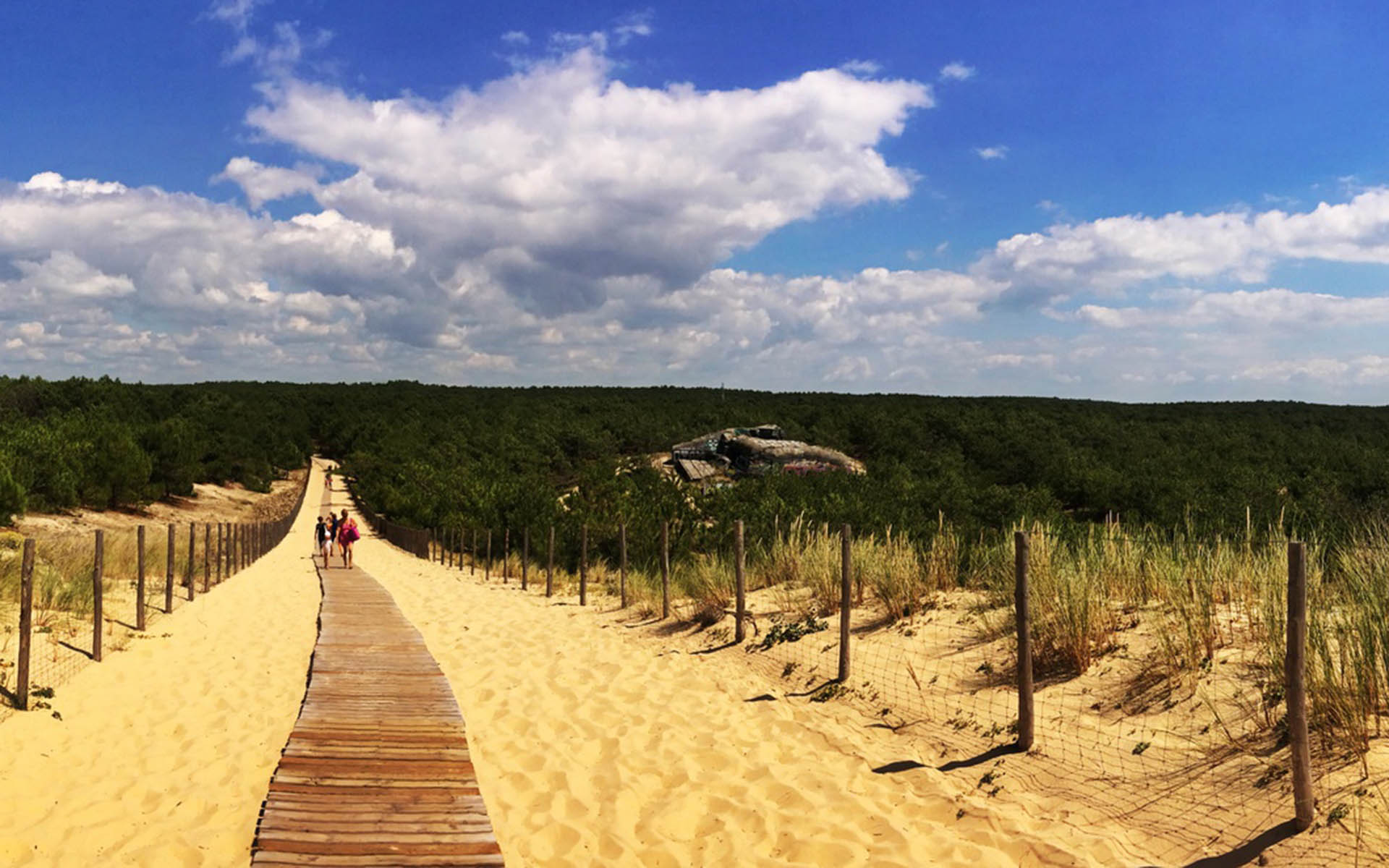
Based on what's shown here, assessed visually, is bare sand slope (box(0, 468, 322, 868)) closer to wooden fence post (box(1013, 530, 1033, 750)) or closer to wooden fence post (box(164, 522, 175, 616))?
wooden fence post (box(164, 522, 175, 616))

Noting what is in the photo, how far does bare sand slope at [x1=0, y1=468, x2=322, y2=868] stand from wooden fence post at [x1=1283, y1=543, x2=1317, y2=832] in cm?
586

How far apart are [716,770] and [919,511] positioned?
17.3m

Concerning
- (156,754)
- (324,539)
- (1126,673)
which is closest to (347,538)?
(324,539)

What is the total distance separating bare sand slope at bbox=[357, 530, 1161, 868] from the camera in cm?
503

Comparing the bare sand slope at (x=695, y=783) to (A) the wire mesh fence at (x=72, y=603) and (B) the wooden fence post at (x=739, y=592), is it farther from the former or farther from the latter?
(A) the wire mesh fence at (x=72, y=603)

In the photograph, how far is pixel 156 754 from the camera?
6848mm

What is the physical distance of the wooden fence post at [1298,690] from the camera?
4543 millimetres

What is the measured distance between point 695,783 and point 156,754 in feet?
14.3

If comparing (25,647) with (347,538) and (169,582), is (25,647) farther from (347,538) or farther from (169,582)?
(347,538)

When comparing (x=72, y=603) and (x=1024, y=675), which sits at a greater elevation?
(x=1024, y=675)

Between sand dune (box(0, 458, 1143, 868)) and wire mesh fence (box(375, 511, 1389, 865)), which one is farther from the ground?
wire mesh fence (box(375, 511, 1389, 865))

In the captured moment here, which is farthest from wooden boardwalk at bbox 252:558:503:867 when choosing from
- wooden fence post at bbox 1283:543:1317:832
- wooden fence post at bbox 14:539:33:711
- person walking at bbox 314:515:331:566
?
person walking at bbox 314:515:331:566

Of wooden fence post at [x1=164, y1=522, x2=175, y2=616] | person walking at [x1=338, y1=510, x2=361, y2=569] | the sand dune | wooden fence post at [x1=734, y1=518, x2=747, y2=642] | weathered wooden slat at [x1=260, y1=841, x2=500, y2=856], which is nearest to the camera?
weathered wooden slat at [x1=260, y1=841, x2=500, y2=856]

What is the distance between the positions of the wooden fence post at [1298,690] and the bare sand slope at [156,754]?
5862mm
